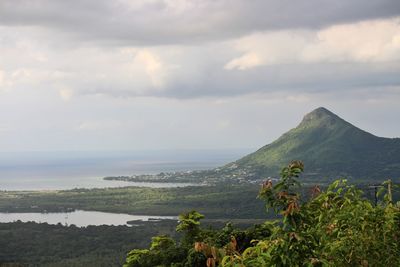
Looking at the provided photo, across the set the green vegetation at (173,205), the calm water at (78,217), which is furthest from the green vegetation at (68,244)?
the green vegetation at (173,205)

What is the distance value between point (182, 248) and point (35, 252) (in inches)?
3241

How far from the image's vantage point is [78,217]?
162500 millimetres

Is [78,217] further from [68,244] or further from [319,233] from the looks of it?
[319,233]

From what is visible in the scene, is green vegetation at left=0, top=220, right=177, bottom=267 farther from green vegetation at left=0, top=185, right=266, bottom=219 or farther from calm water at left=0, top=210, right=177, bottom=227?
green vegetation at left=0, top=185, right=266, bottom=219

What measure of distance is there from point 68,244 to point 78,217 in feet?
181

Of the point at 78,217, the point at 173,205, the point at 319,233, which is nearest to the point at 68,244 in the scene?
the point at 78,217

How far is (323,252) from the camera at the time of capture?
9.12 m

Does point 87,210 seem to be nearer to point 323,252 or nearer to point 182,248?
point 182,248

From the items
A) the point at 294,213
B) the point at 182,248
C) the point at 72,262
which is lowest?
the point at 72,262

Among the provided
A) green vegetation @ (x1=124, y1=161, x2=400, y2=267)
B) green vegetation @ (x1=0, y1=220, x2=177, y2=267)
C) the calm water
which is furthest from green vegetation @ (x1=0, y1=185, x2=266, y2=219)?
green vegetation @ (x1=124, y1=161, x2=400, y2=267)

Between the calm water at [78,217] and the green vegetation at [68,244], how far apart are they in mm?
26659

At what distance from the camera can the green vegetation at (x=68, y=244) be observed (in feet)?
310

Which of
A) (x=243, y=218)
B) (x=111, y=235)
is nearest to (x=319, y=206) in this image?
(x=111, y=235)

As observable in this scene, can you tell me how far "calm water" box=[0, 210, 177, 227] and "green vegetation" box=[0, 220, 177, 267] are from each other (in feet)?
87.5
